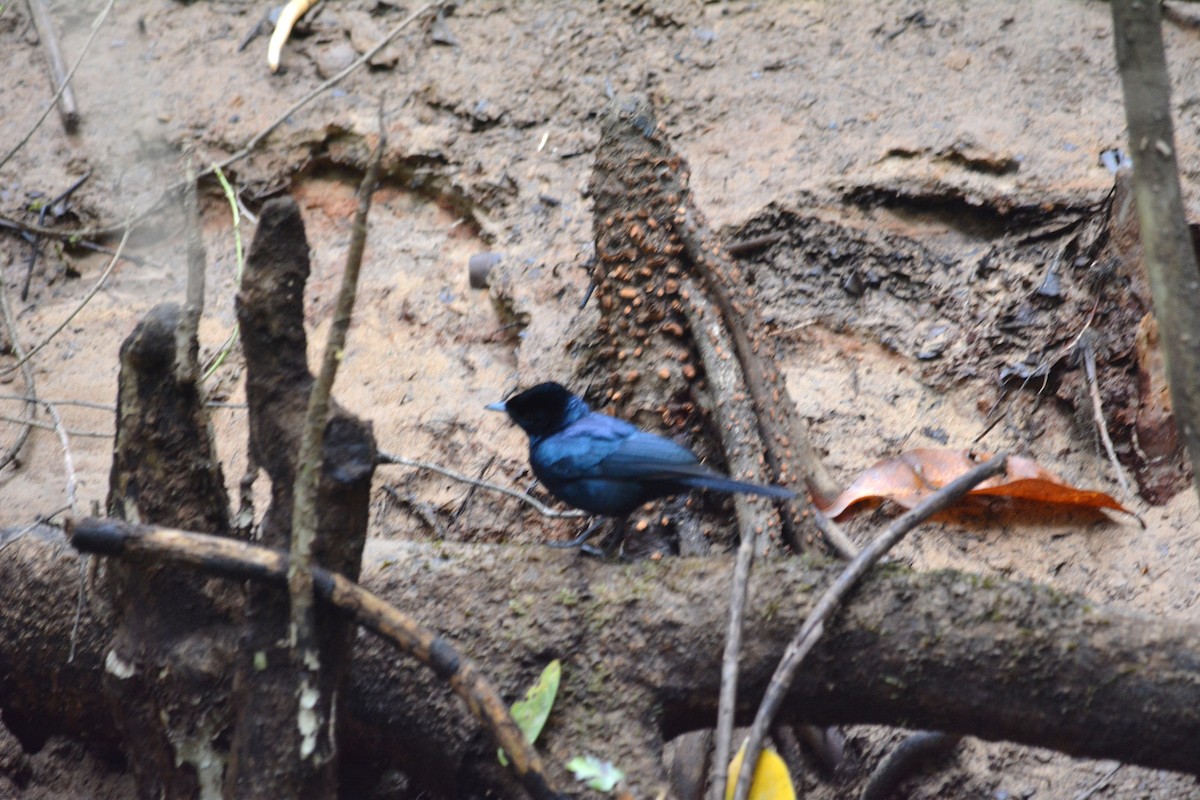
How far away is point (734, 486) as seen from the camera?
347 cm

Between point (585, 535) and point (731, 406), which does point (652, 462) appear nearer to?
point (731, 406)

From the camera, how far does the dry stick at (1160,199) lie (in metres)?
1.93

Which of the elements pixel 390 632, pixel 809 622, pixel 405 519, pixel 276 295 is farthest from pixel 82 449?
pixel 809 622

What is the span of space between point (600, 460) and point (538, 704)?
0.97 meters

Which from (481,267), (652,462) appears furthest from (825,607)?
(481,267)

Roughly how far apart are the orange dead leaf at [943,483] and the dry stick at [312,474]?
2113mm

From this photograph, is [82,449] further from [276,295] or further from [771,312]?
[771,312]

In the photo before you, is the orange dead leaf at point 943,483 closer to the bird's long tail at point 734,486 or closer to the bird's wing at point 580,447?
the bird's long tail at point 734,486

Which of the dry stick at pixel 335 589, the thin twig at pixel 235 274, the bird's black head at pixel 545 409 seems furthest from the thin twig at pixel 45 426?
the dry stick at pixel 335 589

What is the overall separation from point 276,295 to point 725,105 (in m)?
3.93

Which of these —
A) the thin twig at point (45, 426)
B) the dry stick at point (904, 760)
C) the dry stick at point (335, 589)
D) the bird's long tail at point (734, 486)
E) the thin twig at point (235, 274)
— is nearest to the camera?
the dry stick at point (335, 589)

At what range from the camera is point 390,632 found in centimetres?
254

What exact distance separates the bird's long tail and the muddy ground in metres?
0.83

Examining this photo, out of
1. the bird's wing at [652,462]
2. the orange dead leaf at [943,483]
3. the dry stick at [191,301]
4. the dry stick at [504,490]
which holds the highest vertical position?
the dry stick at [191,301]
